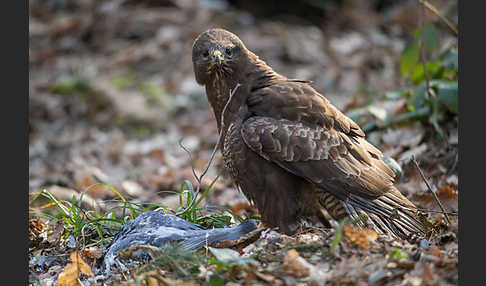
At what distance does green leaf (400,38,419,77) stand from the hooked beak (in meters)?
3.18

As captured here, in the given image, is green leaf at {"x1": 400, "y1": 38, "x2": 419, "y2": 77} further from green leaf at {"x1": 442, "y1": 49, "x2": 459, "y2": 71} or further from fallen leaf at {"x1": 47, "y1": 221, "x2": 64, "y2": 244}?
fallen leaf at {"x1": 47, "y1": 221, "x2": 64, "y2": 244}

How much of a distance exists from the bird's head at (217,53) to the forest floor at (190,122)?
1.14m

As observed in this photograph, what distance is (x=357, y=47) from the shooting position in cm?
1165

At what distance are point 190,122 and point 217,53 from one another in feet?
18.0

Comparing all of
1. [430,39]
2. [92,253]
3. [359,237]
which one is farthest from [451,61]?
[92,253]

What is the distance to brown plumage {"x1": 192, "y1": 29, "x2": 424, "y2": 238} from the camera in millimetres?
4488

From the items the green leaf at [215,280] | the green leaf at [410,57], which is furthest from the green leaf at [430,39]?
the green leaf at [215,280]

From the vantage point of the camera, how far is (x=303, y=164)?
4500 mm

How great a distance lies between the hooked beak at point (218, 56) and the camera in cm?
491

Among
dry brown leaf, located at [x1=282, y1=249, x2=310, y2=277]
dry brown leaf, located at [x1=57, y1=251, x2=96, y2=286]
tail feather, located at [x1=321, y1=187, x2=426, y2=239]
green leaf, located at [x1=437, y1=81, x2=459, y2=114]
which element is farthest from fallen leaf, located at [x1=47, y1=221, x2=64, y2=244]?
green leaf, located at [x1=437, y1=81, x2=459, y2=114]

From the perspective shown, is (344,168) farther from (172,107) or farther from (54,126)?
(54,126)

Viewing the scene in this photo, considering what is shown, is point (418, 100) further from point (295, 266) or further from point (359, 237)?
point (295, 266)

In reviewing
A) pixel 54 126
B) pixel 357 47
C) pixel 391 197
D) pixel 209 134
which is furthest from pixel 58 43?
pixel 391 197

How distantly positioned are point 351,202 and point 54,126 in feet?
23.9
